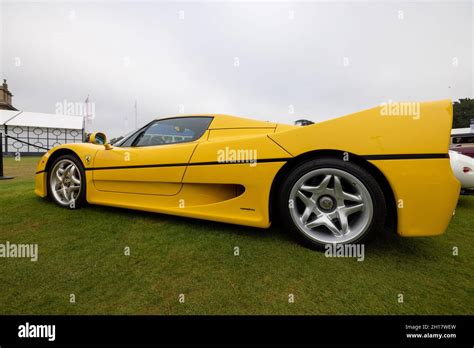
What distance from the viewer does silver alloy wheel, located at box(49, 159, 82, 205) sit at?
98.5 inches

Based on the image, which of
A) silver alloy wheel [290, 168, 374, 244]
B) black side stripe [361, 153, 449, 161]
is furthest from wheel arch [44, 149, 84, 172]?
black side stripe [361, 153, 449, 161]

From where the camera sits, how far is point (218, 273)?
1.35m

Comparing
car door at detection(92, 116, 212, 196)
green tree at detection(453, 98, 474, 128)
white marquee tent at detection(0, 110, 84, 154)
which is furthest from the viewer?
green tree at detection(453, 98, 474, 128)

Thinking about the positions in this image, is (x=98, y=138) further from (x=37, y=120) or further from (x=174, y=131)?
(x=37, y=120)

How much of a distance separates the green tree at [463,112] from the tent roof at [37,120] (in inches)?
2317

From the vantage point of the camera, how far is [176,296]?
3.79ft

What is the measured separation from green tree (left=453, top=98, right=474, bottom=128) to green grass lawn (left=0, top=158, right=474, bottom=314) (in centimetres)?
4772

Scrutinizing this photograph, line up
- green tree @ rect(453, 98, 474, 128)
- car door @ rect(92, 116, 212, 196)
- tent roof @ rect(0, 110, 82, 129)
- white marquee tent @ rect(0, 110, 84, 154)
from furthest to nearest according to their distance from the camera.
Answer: green tree @ rect(453, 98, 474, 128) < tent roof @ rect(0, 110, 82, 129) < white marquee tent @ rect(0, 110, 84, 154) < car door @ rect(92, 116, 212, 196)

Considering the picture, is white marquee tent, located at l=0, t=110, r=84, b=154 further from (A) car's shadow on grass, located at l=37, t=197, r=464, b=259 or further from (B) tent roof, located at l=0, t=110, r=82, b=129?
(A) car's shadow on grass, located at l=37, t=197, r=464, b=259

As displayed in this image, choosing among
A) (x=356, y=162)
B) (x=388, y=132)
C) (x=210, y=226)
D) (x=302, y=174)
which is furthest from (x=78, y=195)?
(x=388, y=132)

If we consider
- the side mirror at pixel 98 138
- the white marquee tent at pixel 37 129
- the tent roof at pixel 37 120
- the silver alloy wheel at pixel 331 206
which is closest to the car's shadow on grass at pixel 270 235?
the silver alloy wheel at pixel 331 206

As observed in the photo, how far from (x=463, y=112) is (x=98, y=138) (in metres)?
55.1
